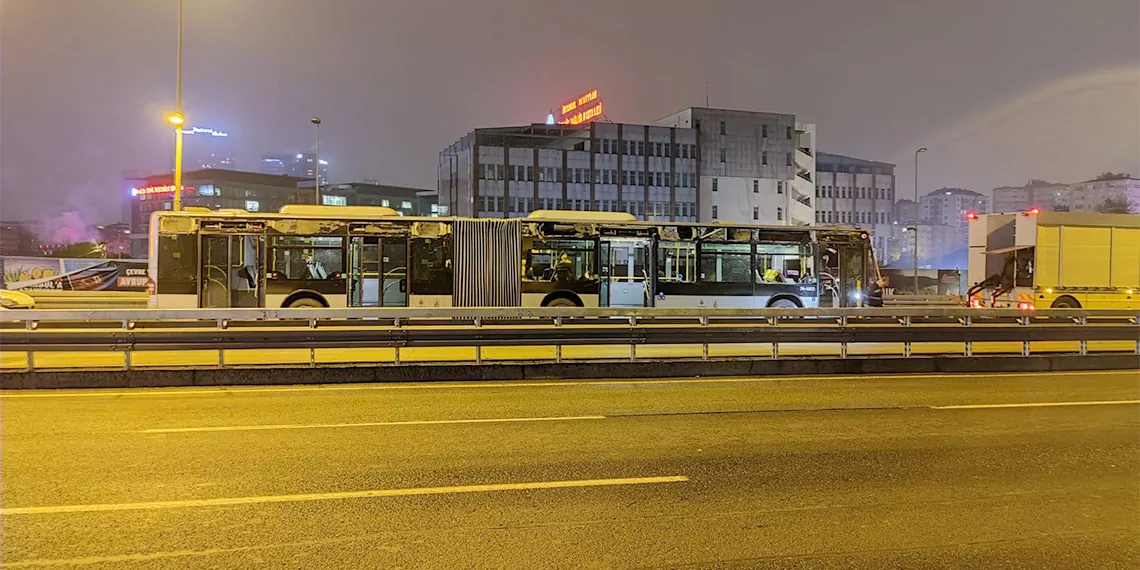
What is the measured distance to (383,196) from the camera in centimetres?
13638

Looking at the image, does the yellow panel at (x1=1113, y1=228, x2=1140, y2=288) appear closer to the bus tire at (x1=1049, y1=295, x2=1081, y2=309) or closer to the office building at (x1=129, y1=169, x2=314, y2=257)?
the bus tire at (x1=1049, y1=295, x2=1081, y2=309)

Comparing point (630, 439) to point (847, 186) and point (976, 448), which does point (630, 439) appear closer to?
point (976, 448)

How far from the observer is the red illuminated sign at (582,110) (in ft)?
284

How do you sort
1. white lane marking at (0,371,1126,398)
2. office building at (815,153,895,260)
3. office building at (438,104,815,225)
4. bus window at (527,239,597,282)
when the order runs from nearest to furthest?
white lane marking at (0,371,1126,398) < bus window at (527,239,597,282) < office building at (438,104,815,225) < office building at (815,153,895,260)

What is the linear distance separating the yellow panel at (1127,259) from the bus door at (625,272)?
14.5 metres

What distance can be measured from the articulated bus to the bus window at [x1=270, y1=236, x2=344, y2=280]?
0.03 meters

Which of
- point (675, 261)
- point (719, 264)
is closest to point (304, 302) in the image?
point (675, 261)

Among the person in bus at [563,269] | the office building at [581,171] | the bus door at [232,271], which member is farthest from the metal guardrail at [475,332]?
the office building at [581,171]

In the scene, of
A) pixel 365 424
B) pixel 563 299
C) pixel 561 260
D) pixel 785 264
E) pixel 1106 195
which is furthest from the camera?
pixel 1106 195

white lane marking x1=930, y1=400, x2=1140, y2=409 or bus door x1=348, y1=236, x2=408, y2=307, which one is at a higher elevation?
bus door x1=348, y1=236, x2=408, y2=307

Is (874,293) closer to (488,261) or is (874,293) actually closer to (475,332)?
(488,261)

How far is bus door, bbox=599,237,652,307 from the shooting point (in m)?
20.0

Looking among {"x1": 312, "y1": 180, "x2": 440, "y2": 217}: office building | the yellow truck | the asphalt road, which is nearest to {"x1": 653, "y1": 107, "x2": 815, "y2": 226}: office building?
{"x1": 312, "y1": 180, "x2": 440, "y2": 217}: office building

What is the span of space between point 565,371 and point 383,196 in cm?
13019
